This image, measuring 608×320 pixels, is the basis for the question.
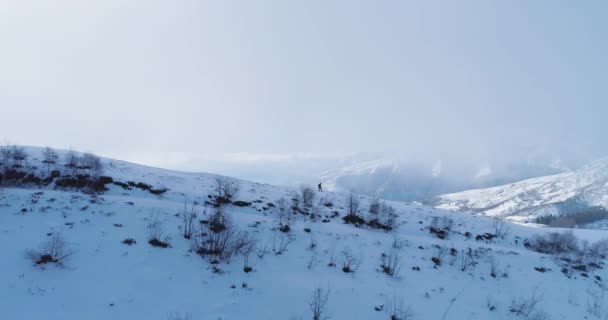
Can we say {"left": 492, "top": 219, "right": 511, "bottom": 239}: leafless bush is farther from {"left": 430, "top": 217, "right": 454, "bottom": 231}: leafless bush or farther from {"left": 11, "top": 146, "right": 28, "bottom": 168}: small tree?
{"left": 11, "top": 146, "right": 28, "bottom": 168}: small tree

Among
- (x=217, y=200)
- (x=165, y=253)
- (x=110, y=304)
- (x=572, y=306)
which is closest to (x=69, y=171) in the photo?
(x=217, y=200)

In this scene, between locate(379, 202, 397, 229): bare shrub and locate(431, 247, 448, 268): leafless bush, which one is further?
locate(379, 202, 397, 229): bare shrub

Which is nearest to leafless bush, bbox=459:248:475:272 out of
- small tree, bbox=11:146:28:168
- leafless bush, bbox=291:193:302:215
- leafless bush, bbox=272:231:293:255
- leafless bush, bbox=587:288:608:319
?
leafless bush, bbox=587:288:608:319

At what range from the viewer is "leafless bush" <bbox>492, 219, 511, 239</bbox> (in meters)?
44.6

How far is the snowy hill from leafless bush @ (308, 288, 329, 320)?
8.0 inches

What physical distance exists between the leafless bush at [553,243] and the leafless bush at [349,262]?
35777 mm

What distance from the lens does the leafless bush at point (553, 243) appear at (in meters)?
40.6

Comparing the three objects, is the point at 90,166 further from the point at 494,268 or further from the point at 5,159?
the point at 494,268

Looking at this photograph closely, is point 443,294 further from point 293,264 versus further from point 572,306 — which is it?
point 572,306

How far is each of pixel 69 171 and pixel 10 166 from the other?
5.08m

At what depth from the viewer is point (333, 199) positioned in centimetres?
5147

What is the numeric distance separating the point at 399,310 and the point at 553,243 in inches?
1671

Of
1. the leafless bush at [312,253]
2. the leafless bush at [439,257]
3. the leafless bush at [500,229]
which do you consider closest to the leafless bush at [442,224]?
the leafless bush at [500,229]

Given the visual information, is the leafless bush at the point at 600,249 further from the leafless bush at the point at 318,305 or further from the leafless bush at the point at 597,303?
the leafless bush at the point at 318,305
